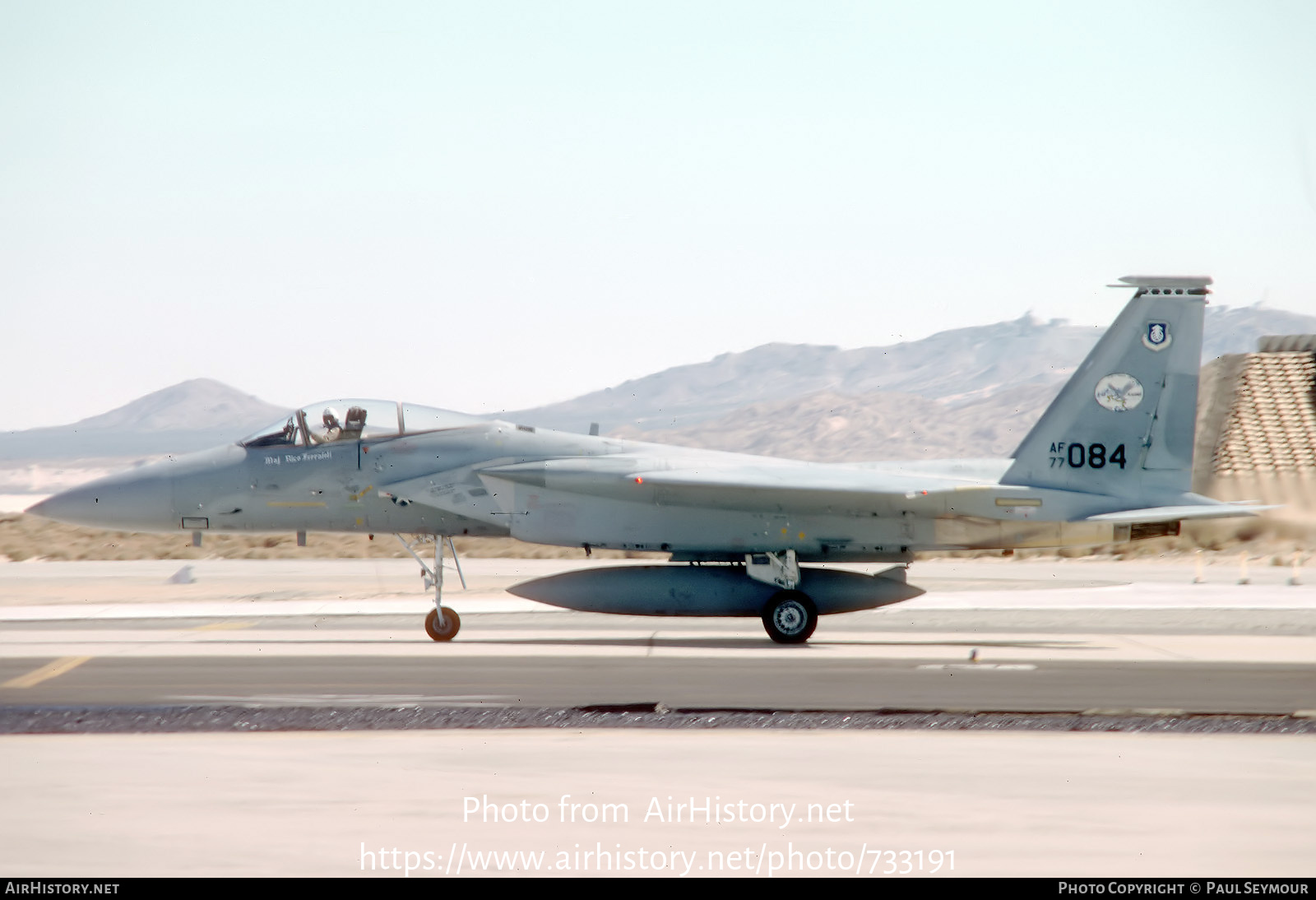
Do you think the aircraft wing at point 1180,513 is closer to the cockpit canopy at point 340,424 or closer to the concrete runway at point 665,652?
the concrete runway at point 665,652

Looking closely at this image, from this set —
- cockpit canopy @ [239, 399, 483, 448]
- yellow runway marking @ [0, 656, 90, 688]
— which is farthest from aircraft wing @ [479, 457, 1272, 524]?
A: yellow runway marking @ [0, 656, 90, 688]

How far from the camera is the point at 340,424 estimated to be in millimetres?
18203

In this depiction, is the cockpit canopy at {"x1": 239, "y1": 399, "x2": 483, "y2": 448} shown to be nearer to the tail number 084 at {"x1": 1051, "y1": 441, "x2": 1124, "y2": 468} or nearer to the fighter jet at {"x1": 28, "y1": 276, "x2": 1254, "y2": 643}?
the fighter jet at {"x1": 28, "y1": 276, "x2": 1254, "y2": 643}

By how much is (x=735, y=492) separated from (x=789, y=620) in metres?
1.91

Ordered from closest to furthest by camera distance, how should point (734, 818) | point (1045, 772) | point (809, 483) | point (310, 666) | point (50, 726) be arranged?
1. point (734, 818)
2. point (1045, 772)
3. point (50, 726)
4. point (310, 666)
5. point (809, 483)

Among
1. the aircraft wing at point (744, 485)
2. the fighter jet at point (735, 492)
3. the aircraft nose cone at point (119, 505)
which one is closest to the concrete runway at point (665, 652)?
the fighter jet at point (735, 492)

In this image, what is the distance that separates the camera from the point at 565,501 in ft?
60.1

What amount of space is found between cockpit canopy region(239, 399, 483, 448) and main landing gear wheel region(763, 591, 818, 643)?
536 cm

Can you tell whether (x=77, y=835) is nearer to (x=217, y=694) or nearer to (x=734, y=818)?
(x=734, y=818)

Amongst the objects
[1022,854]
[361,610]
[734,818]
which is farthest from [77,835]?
[361,610]

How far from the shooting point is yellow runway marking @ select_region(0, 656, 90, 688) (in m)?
12.7

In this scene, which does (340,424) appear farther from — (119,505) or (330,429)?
(119,505)

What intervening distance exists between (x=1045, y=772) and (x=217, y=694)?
24.2ft

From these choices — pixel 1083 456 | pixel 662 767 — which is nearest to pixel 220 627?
pixel 662 767
